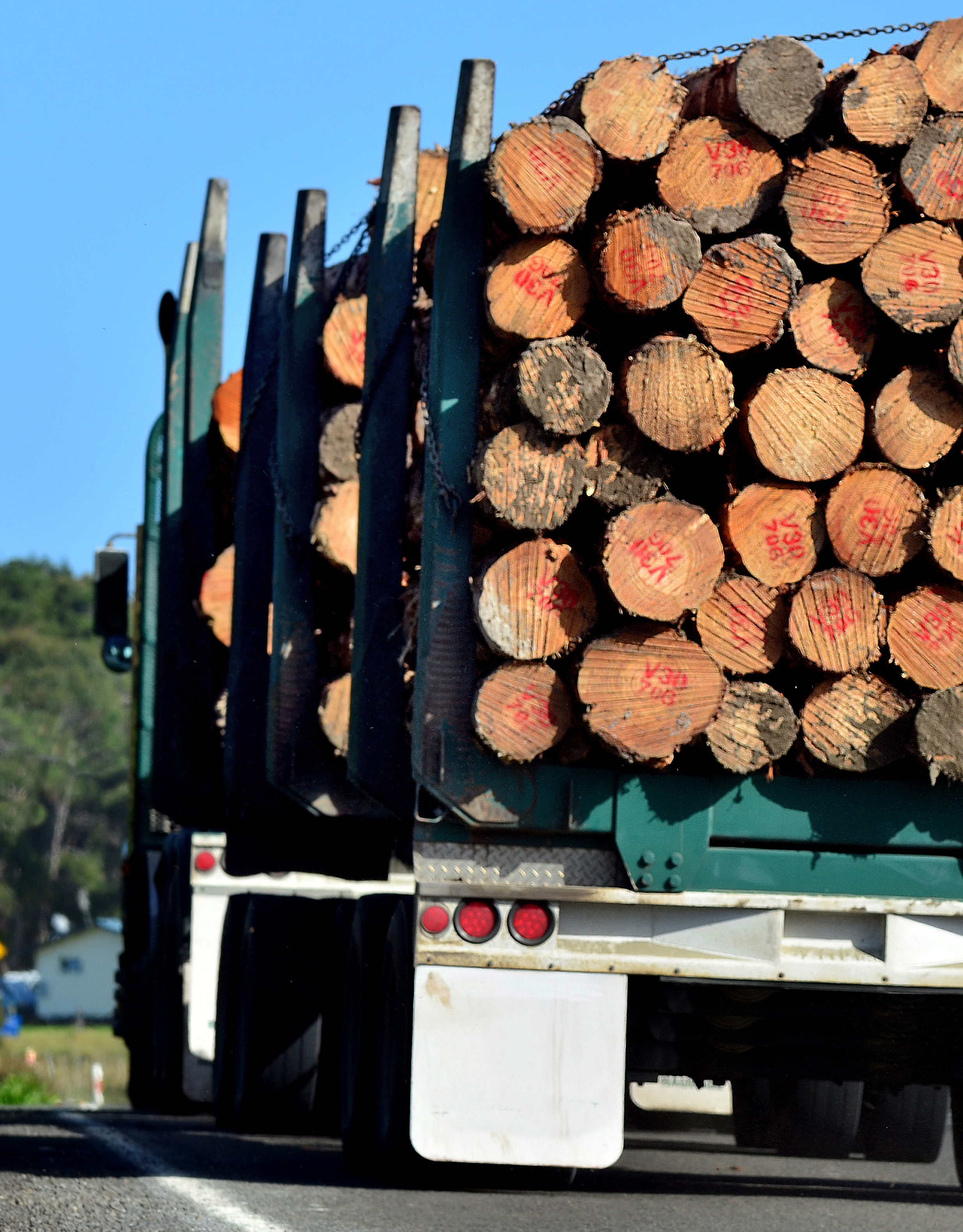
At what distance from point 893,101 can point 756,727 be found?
1.85 meters

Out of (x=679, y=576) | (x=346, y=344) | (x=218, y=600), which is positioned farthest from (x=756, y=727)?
(x=218, y=600)

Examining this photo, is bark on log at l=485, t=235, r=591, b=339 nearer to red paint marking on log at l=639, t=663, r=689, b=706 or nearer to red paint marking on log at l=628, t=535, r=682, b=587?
red paint marking on log at l=628, t=535, r=682, b=587

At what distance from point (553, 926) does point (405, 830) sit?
2.52 metres

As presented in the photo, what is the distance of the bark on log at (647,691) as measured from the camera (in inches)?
253

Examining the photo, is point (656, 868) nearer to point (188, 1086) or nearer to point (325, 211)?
point (325, 211)

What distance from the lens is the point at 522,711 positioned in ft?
21.3

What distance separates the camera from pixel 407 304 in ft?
26.3

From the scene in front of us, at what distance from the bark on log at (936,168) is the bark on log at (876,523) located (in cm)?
81

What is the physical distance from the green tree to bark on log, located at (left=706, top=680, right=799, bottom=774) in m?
79.7

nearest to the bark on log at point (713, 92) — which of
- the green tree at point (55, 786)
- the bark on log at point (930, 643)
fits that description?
the bark on log at point (930, 643)

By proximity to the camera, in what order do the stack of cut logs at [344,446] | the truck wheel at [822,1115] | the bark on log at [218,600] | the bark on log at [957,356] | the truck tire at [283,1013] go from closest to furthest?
the bark on log at [957,356]
the stack of cut logs at [344,446]
the truck tire at [283,1013]
the truck wheel at [822,1115]
the bark on log at [218,600]

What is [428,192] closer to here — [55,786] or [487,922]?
[487,922]

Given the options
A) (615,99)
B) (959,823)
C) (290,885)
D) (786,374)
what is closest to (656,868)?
(959,823)

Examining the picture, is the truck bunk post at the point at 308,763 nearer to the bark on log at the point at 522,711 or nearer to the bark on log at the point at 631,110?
the bark on log at the point at 522,711
